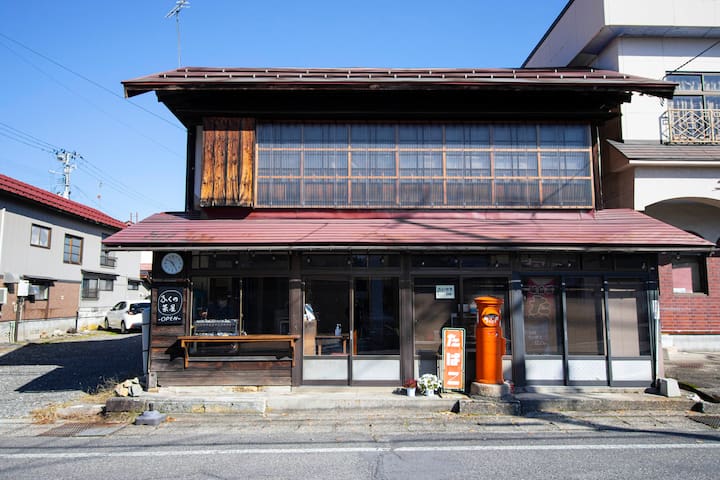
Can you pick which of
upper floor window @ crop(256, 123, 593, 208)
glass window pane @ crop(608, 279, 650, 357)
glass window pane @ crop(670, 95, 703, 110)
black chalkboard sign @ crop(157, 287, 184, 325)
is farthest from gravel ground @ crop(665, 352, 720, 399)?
black chalkboard sign @ crop(157, 287, 184, 325)

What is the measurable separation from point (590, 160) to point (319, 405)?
26.9 ft

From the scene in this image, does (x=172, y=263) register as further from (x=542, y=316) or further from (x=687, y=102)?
(x=687, y=102)

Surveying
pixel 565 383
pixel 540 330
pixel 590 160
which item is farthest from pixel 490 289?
pixel 590 160

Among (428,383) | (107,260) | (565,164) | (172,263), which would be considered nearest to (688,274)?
(565,164)

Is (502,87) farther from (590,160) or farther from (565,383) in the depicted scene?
(565,383)

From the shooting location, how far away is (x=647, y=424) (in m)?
8.20

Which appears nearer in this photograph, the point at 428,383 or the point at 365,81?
the point at 428,383

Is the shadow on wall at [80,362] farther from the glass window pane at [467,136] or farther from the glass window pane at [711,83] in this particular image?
the glass window pane at [711,83]

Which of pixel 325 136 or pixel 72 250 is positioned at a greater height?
pixel 325 136

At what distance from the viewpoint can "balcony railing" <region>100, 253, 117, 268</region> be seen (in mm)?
27812

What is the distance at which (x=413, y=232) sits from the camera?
10.2 m

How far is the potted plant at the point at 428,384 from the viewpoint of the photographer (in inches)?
364

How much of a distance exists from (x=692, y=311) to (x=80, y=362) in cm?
1771

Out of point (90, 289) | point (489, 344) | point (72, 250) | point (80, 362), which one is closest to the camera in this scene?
point (489, 344)
